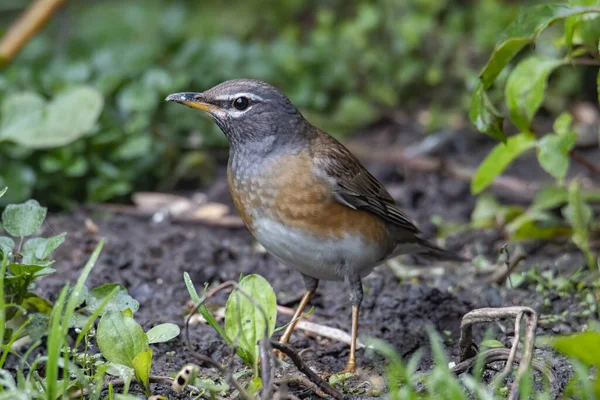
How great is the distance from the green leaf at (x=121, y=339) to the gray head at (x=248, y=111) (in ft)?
4.97

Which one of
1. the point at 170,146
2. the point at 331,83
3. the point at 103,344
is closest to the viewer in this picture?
the point at 103,344

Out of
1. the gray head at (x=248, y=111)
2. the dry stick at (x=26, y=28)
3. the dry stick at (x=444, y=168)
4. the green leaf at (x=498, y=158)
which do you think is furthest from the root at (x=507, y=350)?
the dry stick at (x=26, y=28)

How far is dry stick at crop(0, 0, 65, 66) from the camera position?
760cm

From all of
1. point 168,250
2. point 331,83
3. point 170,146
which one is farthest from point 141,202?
point 331,83

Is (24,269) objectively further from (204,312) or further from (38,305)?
(204,312)

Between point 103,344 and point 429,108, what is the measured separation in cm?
573

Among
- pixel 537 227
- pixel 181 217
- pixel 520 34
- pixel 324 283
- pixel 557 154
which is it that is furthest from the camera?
pixel 181 217

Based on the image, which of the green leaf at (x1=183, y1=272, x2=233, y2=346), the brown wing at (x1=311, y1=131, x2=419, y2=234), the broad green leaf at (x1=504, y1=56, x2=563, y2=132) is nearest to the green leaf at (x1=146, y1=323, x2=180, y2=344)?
the green leaf at (x1=183, y1=272, x2=233, y2=346)

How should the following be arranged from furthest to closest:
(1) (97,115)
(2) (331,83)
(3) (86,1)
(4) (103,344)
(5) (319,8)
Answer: (3) (86,1) < (5) (319,8) < (2) (331,83) < (1) (97,115) < (4) (103,344)

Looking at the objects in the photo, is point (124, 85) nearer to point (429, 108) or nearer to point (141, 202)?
point (141, 202)

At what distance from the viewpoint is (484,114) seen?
467cm

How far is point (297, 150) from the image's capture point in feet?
16.3

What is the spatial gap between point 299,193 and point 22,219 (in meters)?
1.44

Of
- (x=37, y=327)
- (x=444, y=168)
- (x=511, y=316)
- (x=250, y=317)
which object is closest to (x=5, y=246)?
(x=37, y=327)
